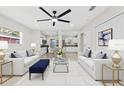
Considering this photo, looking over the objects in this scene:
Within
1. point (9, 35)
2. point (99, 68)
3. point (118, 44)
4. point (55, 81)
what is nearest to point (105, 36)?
point (99, 68)

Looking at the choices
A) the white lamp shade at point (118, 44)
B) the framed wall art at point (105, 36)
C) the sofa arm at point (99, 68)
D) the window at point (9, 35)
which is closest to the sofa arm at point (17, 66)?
the window at point (9, 35)

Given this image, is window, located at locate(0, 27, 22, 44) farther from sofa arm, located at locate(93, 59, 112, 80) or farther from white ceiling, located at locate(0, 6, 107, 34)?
sofa arm, located at locate(93, 59, 112, 80)

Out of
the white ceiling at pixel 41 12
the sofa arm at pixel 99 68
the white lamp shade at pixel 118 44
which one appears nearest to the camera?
the white lamp shade at pixel 118 44

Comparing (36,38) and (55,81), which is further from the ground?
(36,38)

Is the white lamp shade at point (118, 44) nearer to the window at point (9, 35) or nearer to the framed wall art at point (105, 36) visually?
the framed wall art at point (105, 36)

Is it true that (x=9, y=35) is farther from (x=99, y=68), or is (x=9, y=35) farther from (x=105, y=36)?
(x=99, y=68)

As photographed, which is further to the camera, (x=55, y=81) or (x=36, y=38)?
(x=36, y=38)

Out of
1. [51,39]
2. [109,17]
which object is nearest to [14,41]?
[109,17]

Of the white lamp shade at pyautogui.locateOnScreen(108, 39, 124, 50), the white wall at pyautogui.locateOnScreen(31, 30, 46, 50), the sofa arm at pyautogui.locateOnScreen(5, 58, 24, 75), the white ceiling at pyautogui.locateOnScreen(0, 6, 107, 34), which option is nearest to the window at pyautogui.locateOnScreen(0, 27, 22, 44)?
the white ceiling at pyautogui.locateOnScreen(0, 6, 107, 34)

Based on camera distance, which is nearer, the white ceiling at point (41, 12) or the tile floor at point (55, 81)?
the tile floor at point (55, 81)

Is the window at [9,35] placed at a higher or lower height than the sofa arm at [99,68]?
higher

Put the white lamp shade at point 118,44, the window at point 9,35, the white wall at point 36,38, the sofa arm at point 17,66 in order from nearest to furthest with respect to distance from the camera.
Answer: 1. the white lamp shade at point 118,44
2. the sofa arm at point 17,66
3. the window at point 9,35
4. the white wall at point 36,38
